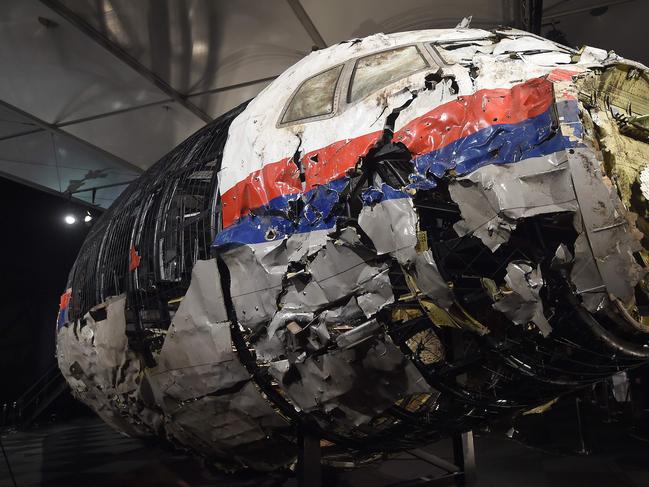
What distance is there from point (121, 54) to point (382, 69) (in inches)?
309

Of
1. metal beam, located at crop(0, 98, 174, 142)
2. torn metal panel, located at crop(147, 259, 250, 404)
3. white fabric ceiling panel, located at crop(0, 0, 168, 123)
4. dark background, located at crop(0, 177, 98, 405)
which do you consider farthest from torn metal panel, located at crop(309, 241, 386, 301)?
dark background, located at crop(0, 177, 98, 405)

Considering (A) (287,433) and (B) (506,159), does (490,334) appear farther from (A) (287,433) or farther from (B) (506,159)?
(A) (287,433)

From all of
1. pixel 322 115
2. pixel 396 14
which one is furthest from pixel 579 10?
pixel 322 115

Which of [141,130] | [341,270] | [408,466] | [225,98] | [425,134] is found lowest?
[408,466]

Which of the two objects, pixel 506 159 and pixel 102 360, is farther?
pixel 102 360

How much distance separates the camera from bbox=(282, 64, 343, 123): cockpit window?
136 inches

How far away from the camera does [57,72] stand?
33.8 ft

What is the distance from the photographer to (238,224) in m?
3.47

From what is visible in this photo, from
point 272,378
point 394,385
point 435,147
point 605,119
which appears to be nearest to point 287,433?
point 272,378

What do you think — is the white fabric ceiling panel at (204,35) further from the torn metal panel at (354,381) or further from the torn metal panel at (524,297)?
the torn metal panel at (524,297)

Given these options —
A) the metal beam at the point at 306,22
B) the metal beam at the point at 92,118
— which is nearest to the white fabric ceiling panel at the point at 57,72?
the metal beam at the point at 92,118

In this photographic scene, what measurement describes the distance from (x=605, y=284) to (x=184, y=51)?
29.9ft

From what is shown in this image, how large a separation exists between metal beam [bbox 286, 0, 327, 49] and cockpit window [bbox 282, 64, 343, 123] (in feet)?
18.0

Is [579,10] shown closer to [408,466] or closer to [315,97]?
[315,97]
